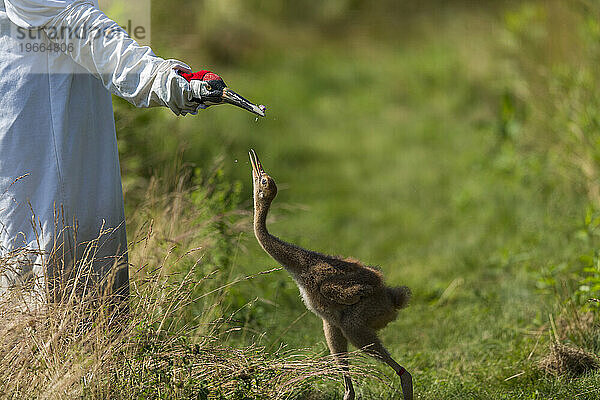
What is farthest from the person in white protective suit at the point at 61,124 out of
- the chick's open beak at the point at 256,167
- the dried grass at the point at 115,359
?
the chick's open beak at the point at 256,167

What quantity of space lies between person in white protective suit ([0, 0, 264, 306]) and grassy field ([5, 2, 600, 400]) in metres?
0.76

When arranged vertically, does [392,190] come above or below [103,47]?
below

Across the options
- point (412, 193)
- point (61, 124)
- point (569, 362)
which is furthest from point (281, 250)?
point (412, 193)

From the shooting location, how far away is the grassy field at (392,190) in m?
5.20

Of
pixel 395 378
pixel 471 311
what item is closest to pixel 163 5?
pixel 471 311

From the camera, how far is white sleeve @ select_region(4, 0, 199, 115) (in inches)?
144

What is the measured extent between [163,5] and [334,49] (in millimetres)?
8332

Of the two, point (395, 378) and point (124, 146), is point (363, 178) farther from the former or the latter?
point (395, 378)

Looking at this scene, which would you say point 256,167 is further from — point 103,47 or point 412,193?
point 412,193

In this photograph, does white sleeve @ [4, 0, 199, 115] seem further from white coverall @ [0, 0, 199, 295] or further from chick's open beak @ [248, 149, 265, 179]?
chick's open beak @ [248, 149, 265, 179]

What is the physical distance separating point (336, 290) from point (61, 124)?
1730 mm

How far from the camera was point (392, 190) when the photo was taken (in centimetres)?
1038

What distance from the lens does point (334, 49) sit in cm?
1786

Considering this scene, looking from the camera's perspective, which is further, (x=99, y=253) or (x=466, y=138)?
(x=466, y=138)
